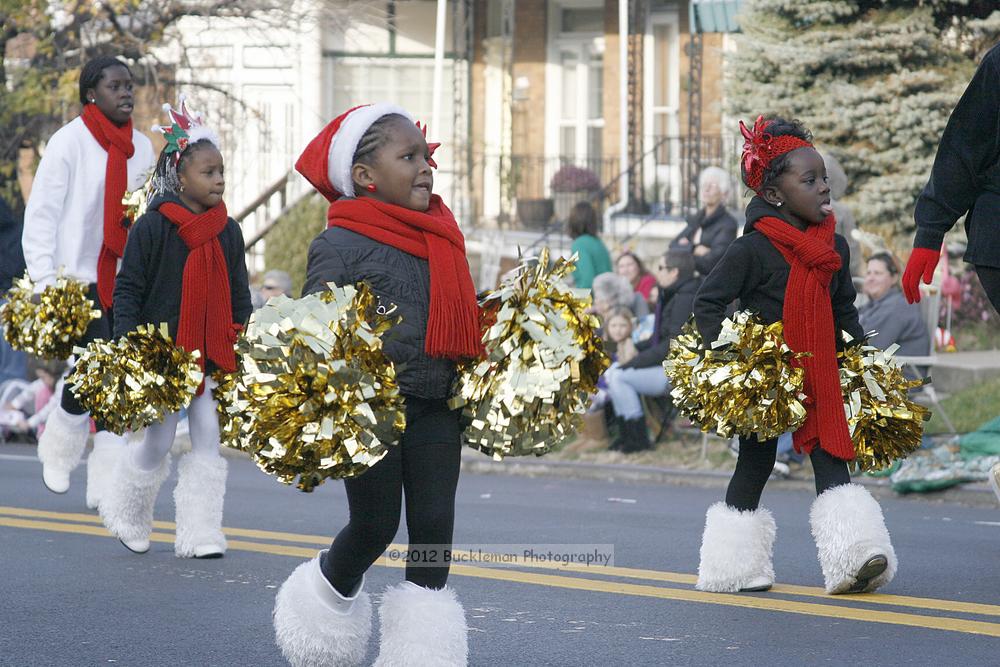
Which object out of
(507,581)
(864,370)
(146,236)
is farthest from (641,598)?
(146,236)

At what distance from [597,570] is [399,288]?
9.09 ft

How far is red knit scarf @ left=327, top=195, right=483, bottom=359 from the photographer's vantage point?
4.63 m

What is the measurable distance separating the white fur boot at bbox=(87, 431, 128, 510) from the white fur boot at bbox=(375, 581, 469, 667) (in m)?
3.78

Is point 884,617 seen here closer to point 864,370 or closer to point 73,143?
point 864,370

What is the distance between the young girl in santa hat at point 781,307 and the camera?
624 centimetres

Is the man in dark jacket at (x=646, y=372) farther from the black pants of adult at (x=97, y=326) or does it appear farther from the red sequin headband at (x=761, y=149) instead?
the red sequin headband at (x=761, y=149)

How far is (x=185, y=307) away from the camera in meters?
7.09

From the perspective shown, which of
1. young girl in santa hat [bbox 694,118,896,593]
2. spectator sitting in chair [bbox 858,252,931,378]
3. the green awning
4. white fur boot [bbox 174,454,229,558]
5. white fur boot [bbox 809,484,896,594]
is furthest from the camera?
the green awning

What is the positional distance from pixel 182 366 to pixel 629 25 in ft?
53.3

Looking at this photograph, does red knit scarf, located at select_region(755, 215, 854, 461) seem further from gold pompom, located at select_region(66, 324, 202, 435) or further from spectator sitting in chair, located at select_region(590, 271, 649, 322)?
spectator sitting in chair, located at select_region(590, 271, 649, 322)

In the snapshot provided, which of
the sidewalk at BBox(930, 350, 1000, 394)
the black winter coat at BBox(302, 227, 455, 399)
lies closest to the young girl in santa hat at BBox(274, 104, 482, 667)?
the black winter coat at BBox(302, 227, 455, 399)

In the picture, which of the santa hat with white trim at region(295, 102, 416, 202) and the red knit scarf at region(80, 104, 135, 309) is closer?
the santa hat with white trim at region(295, 102, 416, 202)

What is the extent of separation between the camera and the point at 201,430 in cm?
720

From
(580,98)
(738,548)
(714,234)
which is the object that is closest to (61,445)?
(738,548)
